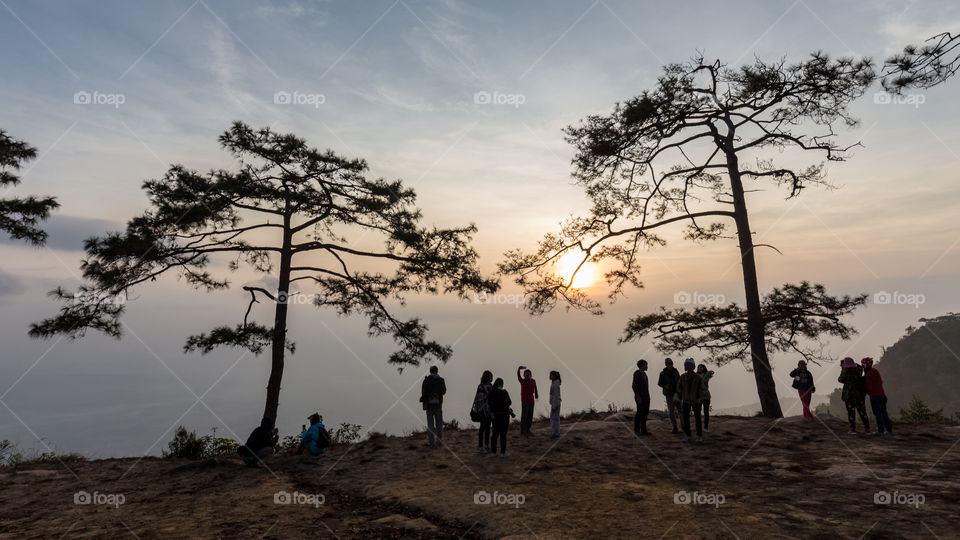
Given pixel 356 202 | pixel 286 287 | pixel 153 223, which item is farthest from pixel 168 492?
pixel 356 202

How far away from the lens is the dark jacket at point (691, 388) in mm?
12594

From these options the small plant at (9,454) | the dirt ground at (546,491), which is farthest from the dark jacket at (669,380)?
the small plant at (9,454)

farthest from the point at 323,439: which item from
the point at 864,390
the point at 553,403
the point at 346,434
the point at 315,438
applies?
the point at 864,390

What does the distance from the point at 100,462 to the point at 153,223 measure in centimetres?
713

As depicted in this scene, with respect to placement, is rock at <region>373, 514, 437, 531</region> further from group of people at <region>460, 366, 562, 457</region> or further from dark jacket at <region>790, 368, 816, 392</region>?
dark jacket at <region>790, 368, 816, 392</region>

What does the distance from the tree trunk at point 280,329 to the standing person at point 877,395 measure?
54.3 ft

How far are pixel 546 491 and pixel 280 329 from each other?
11.0 metres

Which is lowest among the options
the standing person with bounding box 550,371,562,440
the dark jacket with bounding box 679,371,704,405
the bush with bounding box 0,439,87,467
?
the bush with bounding box 0,439,87,467

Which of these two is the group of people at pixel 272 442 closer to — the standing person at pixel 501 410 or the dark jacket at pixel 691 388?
the standing person at pixel 501 410

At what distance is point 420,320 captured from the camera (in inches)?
693

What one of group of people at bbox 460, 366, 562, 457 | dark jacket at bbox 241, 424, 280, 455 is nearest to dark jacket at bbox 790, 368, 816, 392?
group of people at bbox 460, 366, 562, 457

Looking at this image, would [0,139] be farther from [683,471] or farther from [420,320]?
[683,471]

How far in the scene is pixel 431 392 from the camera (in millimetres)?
13094

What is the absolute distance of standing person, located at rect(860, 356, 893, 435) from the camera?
12273 mm
